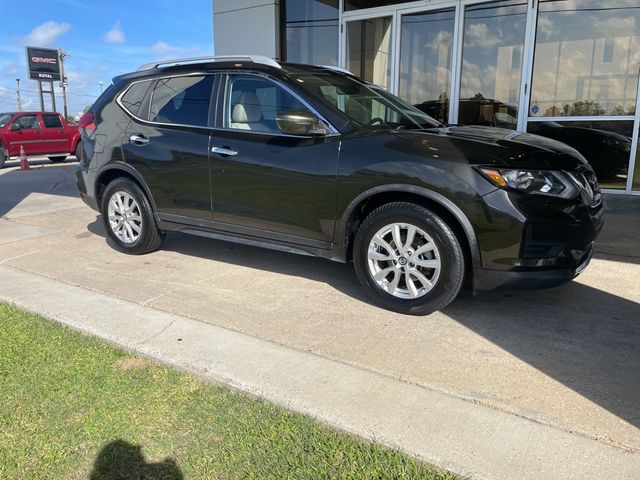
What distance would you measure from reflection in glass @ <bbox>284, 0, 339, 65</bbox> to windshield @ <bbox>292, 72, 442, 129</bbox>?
5.02 m

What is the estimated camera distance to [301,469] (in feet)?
7.33

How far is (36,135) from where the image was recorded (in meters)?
17.4

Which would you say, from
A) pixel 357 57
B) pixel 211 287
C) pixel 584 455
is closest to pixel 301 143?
pixel 211 287

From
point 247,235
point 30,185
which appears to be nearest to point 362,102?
point 247,235

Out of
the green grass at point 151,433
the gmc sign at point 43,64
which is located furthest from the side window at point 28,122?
the gmc sign at point 43,64

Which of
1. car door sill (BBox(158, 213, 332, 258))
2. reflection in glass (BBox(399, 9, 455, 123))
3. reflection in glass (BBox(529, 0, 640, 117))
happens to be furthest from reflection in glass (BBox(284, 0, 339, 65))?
car door sill (BBox(158, 213, 332, 258))

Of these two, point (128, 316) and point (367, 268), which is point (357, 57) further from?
point (128, 316)

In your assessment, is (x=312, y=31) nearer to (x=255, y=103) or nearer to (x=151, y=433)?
(x=255, y=103)

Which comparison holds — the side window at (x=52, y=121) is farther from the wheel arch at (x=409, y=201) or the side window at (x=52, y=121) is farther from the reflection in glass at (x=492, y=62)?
the wheel arch at (x=409, y=201)

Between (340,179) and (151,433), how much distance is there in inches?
86.0

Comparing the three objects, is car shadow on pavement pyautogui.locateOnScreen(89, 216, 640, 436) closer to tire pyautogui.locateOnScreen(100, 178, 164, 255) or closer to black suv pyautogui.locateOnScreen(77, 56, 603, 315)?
black suv pyautogui.locateOnScreen(77, 56, 603, 315)

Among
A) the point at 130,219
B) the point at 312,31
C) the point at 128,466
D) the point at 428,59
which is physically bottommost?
the point at 128,466

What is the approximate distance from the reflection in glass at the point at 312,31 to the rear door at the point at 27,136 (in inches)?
446

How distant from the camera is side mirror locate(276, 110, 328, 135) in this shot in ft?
13.1
